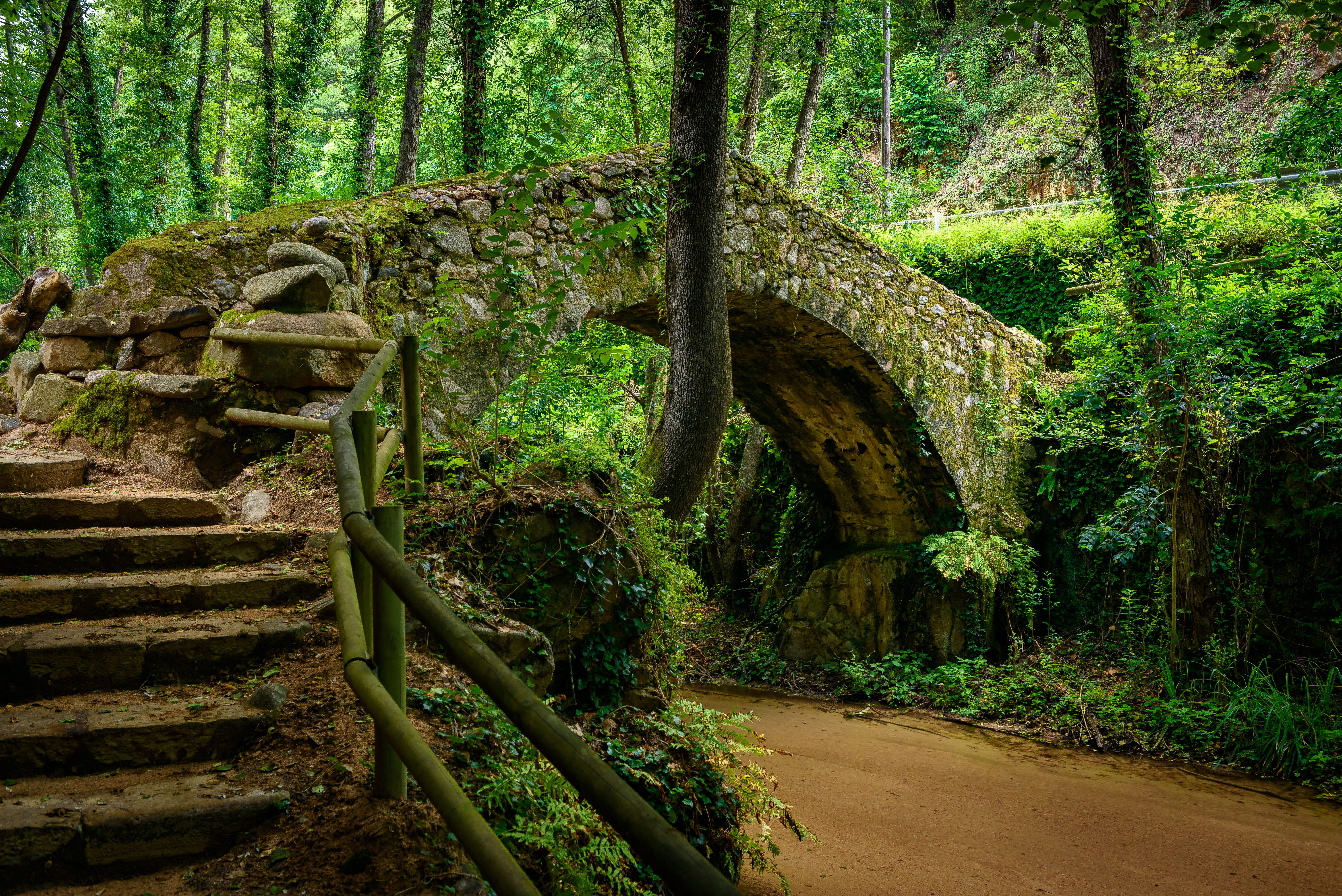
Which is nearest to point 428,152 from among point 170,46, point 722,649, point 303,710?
point 170,46

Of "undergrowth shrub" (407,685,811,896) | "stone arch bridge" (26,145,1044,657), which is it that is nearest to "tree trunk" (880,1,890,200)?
"stone arch bridge" (26,145,1044,657)

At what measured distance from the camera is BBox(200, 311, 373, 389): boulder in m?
3.61

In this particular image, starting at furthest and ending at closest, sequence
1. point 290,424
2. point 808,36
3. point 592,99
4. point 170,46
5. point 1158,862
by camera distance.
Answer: point 170,46, point 592,99, point 808,36, point 1158,862, point 290,424

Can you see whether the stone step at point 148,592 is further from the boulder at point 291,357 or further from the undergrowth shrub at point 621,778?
the boulder at point 291,357

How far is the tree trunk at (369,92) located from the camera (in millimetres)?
9883

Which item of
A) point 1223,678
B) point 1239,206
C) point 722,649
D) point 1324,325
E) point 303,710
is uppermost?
point 1239,206

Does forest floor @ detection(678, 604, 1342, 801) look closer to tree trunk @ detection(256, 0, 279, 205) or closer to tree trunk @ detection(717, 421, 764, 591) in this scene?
tree trunk @ detection(717, 421, 764, 591)

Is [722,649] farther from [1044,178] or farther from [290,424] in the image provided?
[1044,178]

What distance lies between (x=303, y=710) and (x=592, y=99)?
9973 mm

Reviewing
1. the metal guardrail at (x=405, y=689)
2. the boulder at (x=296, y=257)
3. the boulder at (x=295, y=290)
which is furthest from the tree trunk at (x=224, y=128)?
the metal guardrail at (x=405, y=689)

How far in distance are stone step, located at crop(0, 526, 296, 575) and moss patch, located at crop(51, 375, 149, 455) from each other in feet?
3.21

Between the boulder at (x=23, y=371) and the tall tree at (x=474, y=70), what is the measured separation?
14.1ft

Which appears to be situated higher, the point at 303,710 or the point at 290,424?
the point at 290,424

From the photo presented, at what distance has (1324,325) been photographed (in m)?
6.14
